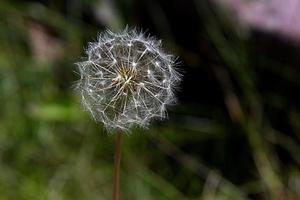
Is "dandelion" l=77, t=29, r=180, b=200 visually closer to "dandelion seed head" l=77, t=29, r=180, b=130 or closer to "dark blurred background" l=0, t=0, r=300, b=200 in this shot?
"dandelion seed head" l=77, t=29, r=180, b=130

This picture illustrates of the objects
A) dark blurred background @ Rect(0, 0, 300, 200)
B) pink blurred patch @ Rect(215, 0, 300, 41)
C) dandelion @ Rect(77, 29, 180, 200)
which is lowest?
dandelion @ Rect(77, 29, 180, 200)

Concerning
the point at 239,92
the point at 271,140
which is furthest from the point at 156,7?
the point at 271,140

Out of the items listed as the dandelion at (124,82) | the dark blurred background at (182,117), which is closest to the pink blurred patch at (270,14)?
the dark blurred background at (182,117)

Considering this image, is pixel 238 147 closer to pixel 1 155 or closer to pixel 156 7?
pixel 156 7

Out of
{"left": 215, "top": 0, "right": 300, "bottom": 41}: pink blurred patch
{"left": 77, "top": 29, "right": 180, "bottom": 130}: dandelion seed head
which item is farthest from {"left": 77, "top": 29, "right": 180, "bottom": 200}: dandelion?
{"left": 215, "top": 0, "right": 300, "bottom": 41}: pink blurred patch

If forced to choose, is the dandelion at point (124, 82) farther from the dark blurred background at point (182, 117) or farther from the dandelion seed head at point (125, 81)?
the dark blurred background at point (182, 117)

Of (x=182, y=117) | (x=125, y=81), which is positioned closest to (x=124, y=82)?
(x=125, y=81)
